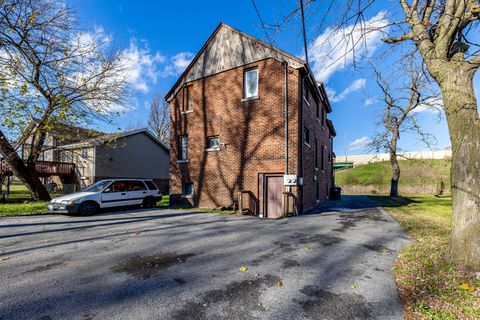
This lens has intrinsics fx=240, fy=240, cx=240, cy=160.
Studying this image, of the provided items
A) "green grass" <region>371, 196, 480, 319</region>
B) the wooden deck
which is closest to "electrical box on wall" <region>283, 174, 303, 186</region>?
"green grass" <region>371, 196, 480, 319</region>

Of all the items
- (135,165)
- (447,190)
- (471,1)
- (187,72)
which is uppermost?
(187,72)

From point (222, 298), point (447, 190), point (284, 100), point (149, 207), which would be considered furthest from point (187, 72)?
point (447, 190)

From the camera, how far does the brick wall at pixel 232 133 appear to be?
38.5ft

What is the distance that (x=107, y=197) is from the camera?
36.9 ft

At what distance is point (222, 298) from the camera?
334 cm

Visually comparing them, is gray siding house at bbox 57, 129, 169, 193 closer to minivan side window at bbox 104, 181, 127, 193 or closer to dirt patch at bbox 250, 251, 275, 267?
minivan side window at bbox 104, 181, 127, 193

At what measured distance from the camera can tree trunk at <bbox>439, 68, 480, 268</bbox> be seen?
4.11 metres

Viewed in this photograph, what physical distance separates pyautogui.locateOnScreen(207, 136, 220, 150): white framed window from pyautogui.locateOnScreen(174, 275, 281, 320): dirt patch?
1055 cm

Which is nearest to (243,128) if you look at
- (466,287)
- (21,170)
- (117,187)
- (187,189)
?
(187,189)

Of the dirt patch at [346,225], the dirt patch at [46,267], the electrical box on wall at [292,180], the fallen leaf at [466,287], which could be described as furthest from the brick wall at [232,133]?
the dirt patch at [46,267]

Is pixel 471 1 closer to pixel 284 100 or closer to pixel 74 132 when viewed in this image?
pixel 284 100

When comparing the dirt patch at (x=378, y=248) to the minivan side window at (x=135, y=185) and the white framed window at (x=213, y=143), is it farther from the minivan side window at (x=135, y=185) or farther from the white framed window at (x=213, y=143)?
the minivan side window at (x=135, y=185)

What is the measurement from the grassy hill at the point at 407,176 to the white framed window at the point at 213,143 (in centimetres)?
2468

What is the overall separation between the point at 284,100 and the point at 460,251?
351 inches
